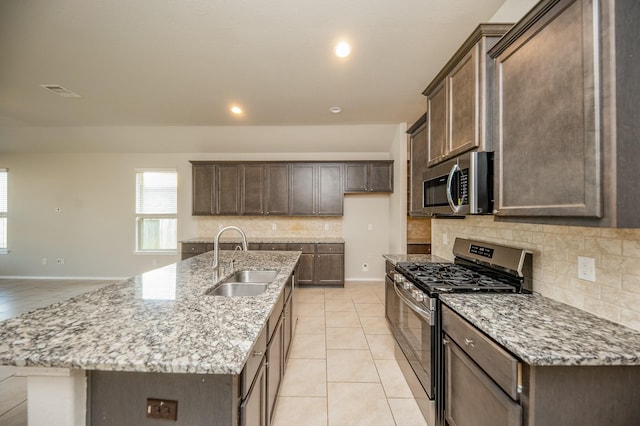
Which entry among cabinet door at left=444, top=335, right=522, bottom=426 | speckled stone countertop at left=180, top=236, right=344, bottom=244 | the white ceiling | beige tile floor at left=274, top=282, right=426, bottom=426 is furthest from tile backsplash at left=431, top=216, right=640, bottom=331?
speckled stone countertop at left=180, top=236, right=344, bottom=244

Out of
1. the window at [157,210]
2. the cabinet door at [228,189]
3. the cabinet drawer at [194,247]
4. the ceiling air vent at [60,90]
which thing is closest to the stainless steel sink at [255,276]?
the cabinet drawer at [194,247]

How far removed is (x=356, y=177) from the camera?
4949 mm

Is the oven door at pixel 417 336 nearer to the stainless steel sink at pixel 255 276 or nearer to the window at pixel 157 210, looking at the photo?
the stainless steel sink at pixel 255 276

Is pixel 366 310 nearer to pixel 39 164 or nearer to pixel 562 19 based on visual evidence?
pixel 562 19

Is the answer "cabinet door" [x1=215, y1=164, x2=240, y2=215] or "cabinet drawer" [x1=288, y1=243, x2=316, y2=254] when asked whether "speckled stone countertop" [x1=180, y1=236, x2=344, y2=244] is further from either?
"cabinet door" [x1=215, y1=164, x2=240, y2=215]

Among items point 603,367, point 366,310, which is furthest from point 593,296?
point 366,310

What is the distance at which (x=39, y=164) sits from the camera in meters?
5.30

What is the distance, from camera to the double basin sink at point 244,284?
201cm

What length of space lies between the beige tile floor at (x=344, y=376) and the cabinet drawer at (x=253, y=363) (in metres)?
0.78

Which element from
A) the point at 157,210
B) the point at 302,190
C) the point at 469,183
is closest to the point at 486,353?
the point at 469,183

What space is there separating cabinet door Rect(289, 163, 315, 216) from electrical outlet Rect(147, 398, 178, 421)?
4.12 meters

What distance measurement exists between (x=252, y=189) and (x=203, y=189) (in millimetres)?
964

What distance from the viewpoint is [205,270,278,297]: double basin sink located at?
201 centimetres

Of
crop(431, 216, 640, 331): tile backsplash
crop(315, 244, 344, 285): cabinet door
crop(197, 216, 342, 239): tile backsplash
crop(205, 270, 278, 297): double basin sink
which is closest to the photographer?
crop(431, 216, 640, 331): tile backsplash
